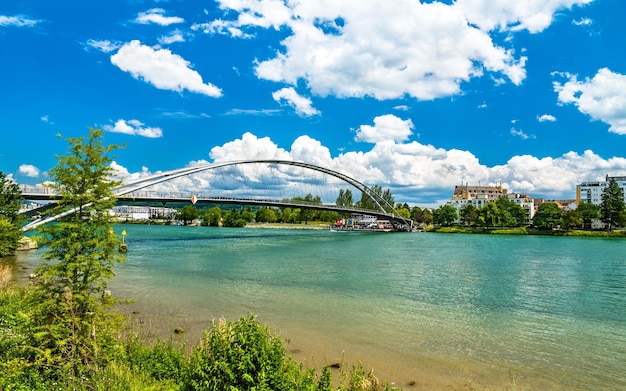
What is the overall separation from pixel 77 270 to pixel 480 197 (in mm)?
152446

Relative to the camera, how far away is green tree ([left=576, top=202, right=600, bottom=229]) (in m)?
89.5

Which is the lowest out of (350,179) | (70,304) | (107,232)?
(70,304)

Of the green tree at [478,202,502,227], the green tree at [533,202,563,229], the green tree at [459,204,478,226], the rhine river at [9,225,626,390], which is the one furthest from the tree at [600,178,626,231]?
the rhine river at [9,225,626,390]

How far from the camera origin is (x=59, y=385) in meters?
5.68

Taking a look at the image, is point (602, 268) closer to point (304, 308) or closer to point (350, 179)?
point (304, 308)

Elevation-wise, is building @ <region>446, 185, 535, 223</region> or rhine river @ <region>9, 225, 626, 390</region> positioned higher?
building @ <region>446, 185, 535, 223</region>

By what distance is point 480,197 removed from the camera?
14550cm

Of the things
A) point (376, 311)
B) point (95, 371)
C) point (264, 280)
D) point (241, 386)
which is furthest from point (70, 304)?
point (264, 280)

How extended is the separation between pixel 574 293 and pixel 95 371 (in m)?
21.6

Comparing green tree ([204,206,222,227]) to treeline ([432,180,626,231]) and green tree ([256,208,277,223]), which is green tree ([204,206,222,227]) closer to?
green tree ([256,208,277,223])

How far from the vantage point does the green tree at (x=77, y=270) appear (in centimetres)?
602

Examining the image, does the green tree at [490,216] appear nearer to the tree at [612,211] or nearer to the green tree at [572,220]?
the green tree at [572,220]

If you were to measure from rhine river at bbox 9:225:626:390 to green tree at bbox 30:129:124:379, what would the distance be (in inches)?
196

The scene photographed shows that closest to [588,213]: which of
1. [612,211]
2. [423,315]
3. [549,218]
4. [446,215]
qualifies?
[612,211]
